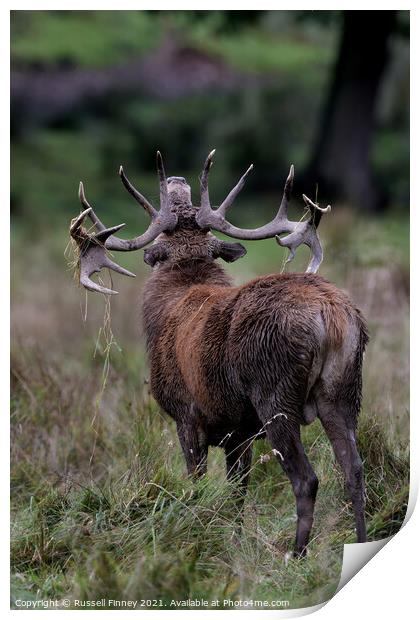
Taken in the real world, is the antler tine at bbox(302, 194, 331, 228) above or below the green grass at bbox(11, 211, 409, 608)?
above

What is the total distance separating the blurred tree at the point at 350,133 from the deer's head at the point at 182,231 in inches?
112

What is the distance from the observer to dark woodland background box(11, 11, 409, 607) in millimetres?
6043

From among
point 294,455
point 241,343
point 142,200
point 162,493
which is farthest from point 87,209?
point 294,455

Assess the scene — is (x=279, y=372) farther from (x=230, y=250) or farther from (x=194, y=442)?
(x=230, y=250)

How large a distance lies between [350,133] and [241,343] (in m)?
5.12

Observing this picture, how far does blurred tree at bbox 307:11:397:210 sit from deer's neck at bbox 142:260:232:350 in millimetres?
3096

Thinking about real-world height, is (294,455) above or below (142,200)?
below

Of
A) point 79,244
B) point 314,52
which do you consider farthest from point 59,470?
point 314,52

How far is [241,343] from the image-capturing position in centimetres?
605

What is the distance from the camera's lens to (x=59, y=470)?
821cm

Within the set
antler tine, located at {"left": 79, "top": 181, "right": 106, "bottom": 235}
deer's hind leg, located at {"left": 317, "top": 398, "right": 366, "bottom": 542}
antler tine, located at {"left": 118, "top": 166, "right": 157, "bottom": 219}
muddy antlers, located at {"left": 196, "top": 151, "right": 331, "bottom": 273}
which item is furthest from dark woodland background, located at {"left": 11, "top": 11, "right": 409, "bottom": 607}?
muddy antlers, located at {"left": 196, "top": 151, "right": 331, "bottom": 273}

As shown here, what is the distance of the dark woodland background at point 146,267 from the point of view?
604 cm

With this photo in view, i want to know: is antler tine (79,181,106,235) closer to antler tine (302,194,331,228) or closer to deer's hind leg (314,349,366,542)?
antler tine (302,194,331,228)

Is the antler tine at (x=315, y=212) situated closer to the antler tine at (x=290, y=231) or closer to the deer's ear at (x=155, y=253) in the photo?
the antler tine at (x=290, y=231)
